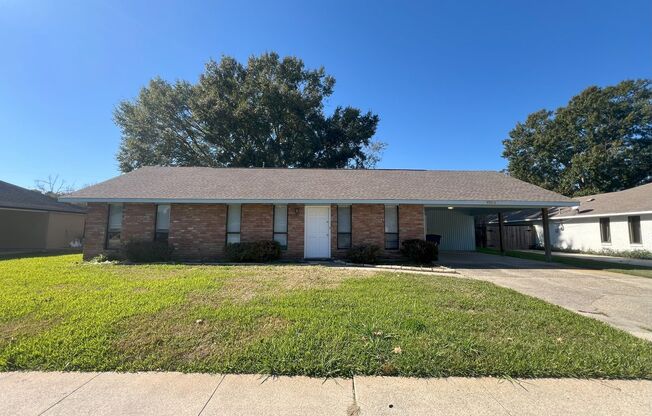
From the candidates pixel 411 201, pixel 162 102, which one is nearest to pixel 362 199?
pixel 411 201

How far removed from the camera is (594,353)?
376 centimetres

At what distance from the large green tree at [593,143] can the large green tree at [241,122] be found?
20.3 metres

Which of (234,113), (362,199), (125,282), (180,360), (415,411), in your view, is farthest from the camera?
(234,113)

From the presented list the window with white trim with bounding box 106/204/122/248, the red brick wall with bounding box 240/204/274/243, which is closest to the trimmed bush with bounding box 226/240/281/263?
the red brick wall with bounding box 240/204/274/243

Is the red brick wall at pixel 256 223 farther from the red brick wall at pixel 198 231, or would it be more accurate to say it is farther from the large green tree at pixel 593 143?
the large green tree at pixel 593 143

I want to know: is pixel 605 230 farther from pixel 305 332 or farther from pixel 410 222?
pixel 305 332

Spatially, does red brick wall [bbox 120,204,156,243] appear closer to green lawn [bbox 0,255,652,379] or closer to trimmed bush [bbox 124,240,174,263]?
trimmed bush [bbox 124,240,174,263]

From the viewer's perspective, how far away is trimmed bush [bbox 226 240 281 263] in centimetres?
1124

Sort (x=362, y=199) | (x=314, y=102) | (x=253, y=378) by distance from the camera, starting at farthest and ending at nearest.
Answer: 1. (x=314, y=102)
2. (x=362, y=199)
3. (x=253, y=378)

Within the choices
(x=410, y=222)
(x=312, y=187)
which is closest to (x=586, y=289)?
(x=410, y=222)

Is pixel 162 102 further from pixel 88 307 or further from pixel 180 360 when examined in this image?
pixel 180 360

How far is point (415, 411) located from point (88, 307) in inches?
209

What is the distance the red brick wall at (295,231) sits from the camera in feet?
39.5

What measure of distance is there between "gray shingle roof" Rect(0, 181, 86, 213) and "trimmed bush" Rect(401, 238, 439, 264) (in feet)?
63.8
